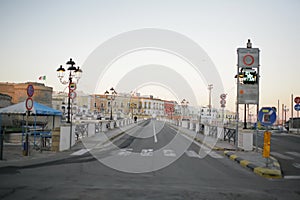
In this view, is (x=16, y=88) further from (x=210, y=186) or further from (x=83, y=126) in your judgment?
(x=210, y=186)

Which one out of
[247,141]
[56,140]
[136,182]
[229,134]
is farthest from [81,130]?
[136,182]

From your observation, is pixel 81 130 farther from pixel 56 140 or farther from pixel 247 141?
pixel 247 141

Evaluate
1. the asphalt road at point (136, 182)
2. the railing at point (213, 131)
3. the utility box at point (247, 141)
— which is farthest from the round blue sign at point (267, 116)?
the railing at point (213, 131)

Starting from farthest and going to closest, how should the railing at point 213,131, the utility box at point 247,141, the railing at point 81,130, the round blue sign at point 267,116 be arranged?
the railing at point 213,131, the railing at point 81,130, the utility box at point 247,141, the round blue sign at point 267,116

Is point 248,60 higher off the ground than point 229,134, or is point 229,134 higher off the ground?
point 248,60

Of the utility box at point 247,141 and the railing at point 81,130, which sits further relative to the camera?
the railing at point 81,130

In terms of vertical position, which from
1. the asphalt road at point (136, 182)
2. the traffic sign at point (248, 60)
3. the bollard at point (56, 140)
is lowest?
the asphalt road at point (136, 182)

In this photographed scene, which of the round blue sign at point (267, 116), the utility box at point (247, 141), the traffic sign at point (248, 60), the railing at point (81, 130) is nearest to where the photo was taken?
the round blue sign at point (267, 116)

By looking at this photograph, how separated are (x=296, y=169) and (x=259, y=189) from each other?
5.26 metres

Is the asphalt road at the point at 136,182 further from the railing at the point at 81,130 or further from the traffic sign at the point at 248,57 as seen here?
the railing at the point at 81,130

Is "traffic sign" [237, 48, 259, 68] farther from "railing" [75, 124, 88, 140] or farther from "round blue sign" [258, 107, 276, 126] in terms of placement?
"railing" [75, 124, 88, 140]

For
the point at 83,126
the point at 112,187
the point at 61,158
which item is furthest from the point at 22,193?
the point at 83,126

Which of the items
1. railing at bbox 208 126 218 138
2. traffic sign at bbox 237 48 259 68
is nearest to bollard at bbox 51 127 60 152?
traffic sign at bbox 237 48 259 68

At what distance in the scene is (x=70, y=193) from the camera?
7758 mm
